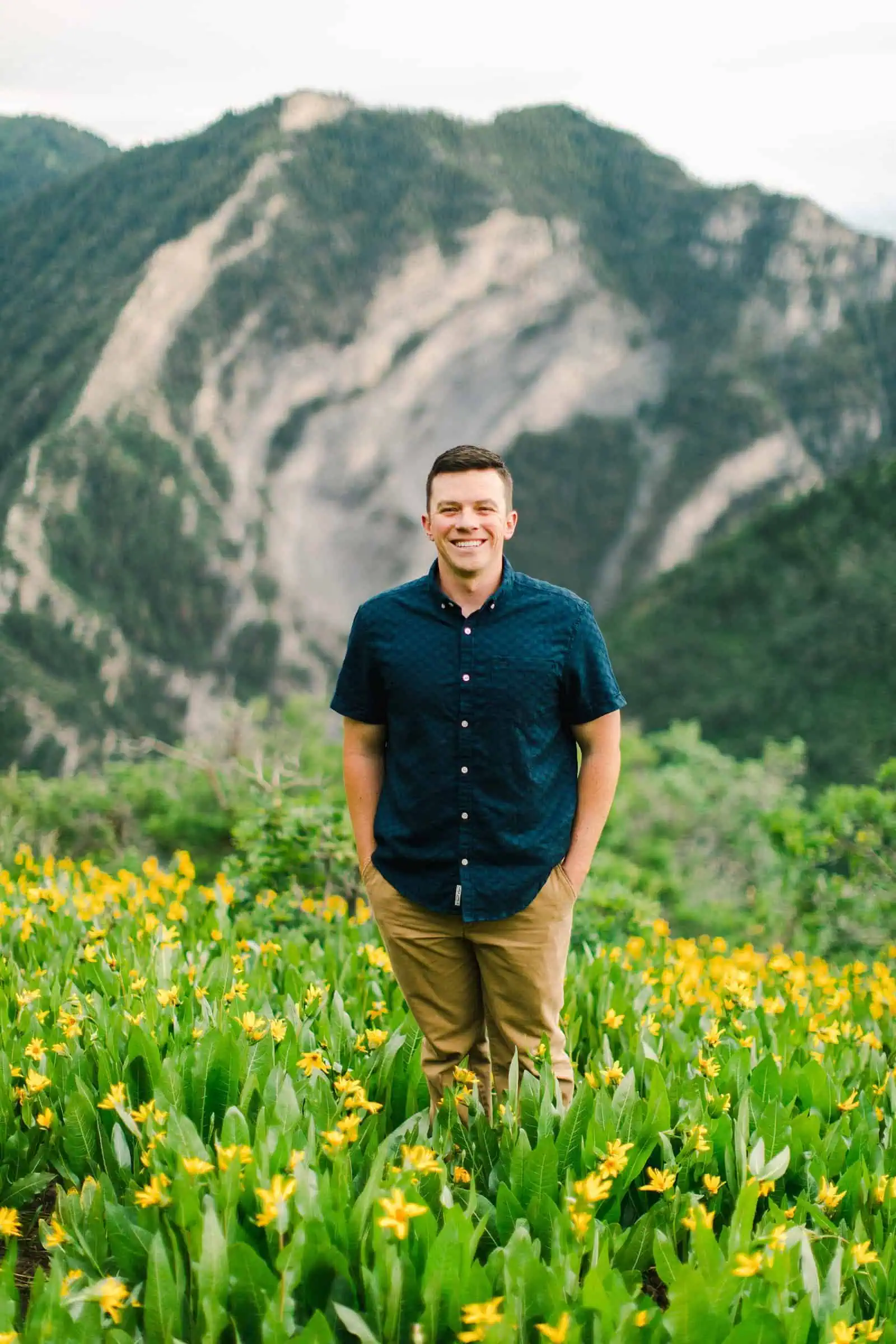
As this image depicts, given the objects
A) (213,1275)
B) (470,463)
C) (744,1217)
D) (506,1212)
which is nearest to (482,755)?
(470,463)

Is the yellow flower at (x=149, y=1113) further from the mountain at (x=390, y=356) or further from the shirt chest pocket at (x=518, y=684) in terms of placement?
the mountain at (x=390, y=356)

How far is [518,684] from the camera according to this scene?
97.0 inches

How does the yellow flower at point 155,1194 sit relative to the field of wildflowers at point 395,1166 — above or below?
above

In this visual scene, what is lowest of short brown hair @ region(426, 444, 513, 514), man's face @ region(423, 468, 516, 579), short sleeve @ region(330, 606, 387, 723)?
short sleeve @ region(330, 606, 387, 723)

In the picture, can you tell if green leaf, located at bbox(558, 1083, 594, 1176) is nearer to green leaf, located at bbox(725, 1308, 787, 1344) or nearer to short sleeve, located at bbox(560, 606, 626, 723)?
green leaf, located at bbox(725, 1308, 787, 1344)

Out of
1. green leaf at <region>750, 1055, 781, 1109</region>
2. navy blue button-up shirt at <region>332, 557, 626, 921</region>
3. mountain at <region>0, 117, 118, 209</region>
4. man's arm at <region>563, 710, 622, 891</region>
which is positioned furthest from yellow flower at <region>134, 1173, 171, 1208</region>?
mountain at <region>0, 117, 118, 209</region>

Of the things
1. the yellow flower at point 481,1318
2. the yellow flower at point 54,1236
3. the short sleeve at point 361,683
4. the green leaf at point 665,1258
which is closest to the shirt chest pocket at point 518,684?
the short sleeve at point 361,683

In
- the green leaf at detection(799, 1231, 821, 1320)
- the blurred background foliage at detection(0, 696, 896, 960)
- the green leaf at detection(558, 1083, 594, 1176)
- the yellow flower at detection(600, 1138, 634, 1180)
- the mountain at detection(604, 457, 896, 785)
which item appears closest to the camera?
the green leaf at detection(799, 1231, 821, 1320)

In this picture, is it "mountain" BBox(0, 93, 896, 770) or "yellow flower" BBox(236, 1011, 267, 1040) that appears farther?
"mountain" BBox(0, 93, 896, 770)

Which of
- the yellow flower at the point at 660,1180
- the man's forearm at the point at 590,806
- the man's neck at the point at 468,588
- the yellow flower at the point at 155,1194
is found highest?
the man's neck at the point at 468,588

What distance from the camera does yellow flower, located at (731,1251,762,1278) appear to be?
176 centimetres

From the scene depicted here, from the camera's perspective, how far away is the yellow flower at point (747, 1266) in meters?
1.76

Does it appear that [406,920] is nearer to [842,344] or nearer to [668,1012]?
[668,1012]

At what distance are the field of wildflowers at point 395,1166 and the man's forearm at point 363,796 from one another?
0.48 meters
